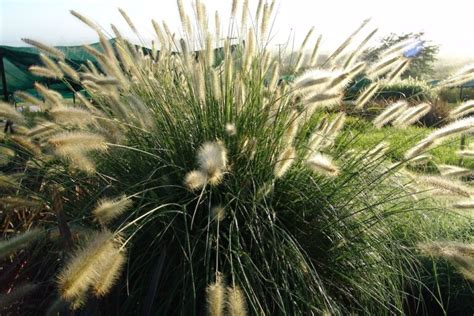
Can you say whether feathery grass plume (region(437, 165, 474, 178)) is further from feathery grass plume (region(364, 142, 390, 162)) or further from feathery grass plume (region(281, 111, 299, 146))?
feathery grass plume (region(281, 111, 299, 146))

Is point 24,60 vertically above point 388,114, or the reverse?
point 388,114

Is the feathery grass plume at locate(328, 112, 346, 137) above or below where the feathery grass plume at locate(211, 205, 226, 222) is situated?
above

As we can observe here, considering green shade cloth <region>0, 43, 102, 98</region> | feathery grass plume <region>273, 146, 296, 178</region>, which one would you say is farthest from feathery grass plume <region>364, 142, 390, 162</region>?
green shade cloth <region>0, 43, 102, 98</region>

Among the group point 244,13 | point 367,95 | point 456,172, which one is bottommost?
point 456,172

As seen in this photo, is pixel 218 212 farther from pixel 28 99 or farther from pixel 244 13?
pixel 28 99

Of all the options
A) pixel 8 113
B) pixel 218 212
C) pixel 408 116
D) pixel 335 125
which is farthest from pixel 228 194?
pixel 8 113
